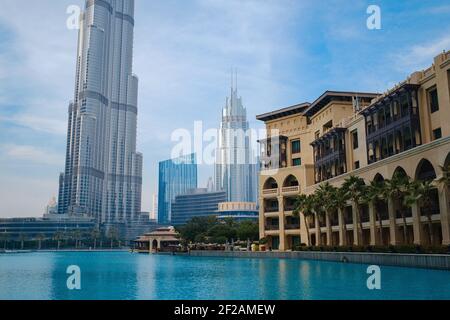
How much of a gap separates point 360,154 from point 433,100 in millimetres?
17074

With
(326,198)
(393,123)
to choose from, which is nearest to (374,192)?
(393,123)

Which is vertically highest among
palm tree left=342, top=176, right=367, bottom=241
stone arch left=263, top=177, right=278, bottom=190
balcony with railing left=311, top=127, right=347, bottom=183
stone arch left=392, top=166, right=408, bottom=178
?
balcony with railing left=311, top=127, right=347, bottom=183

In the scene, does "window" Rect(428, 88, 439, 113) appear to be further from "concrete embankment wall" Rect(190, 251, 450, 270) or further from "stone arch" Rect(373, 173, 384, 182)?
"concrete embankment wall" Rect(190, 251, 450, 270)

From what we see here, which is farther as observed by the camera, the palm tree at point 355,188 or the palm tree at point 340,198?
the palm tree at point 340,198

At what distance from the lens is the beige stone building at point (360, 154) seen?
1826 inches

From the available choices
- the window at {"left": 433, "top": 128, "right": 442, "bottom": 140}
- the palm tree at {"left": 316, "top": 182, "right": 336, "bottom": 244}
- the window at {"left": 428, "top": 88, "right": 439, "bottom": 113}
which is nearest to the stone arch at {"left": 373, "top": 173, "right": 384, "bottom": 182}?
the palm tree at {"left": 316, "top": 182, "right": 336, "bottom": 244}

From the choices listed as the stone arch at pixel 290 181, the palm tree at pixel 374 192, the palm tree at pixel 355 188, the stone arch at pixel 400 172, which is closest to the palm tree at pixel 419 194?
the palm tree at pixel 374 192

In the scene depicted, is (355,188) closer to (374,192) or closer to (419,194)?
(374,192)

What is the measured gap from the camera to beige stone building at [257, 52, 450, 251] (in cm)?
4638

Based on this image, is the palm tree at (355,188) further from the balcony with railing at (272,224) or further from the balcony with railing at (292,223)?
the balcony with railing at (272,224)

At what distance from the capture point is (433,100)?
161ft

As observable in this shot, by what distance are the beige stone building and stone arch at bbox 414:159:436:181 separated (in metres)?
0.11

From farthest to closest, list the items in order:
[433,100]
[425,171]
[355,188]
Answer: [355,188]
[433,100]
[425,171]

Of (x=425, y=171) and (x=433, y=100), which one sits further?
(x=433, y=100)
